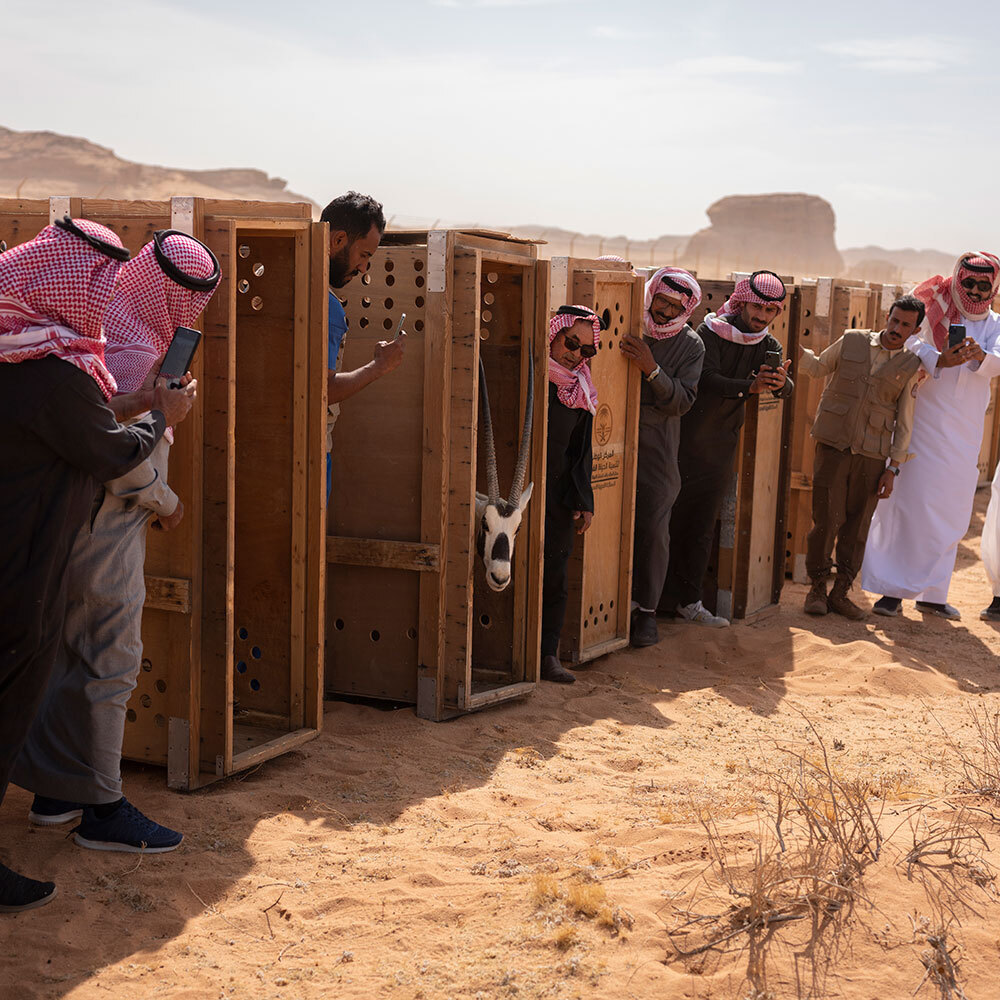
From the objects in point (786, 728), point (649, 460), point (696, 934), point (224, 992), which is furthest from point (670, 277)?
point (224, 992)

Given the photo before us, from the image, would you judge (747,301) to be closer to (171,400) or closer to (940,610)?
(940,610)

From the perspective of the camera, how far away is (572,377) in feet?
21.1

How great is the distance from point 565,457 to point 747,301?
7.13ft

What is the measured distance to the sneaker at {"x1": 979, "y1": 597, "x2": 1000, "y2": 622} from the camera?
9.18 meters

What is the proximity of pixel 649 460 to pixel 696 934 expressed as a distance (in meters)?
4.29

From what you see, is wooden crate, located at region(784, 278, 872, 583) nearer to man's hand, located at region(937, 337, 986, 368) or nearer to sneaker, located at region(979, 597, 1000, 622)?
man's hand, located at region(937, 337, 986, 368)

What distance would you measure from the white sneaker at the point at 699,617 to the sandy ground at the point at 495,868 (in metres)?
1.56

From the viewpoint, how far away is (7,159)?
8862 centimetres

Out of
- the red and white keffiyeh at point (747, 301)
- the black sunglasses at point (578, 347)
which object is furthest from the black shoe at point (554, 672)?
the red and white keffiyeh at point (747, 301)

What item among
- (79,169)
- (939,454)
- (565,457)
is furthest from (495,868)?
(79,169)

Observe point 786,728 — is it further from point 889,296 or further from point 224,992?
point 889,296

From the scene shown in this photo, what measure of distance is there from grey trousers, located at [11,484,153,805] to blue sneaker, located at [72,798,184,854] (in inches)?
4.1

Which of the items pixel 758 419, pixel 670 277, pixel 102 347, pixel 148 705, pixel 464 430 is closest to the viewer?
pixel 102 347

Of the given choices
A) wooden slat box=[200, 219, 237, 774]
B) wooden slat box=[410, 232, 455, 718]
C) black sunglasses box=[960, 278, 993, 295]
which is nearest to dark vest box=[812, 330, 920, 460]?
black sunglasses box=[960, 278, 993, 295]
